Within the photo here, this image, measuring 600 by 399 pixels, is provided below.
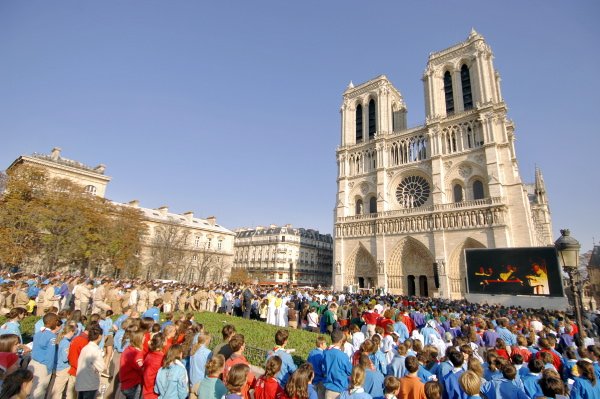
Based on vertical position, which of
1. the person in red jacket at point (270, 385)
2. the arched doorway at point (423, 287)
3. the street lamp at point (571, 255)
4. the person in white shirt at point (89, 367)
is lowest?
the person in white shirt at point (89, 367)

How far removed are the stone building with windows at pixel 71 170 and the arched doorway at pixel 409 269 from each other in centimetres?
3470

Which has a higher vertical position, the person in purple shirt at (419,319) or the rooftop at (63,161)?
the rooftop at (63,161)

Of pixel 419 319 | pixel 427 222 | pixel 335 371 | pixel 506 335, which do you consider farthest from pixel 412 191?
pixel 335 371

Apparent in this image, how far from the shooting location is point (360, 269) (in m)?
35.8

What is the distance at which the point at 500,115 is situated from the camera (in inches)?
1174

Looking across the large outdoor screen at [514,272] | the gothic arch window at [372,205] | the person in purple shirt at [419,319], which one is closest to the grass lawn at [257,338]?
the person in purple shirt at [419,319]

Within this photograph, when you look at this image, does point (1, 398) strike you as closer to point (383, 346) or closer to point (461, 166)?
point (383, 346)

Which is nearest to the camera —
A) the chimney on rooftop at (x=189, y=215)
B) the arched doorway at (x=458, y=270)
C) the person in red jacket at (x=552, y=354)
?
the person in red jacket at (x=552, y=354)

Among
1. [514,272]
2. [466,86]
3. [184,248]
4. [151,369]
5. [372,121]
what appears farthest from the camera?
[372,121]

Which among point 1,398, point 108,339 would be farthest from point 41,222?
point 1,398

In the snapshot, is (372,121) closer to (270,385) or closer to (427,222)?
(427,222)

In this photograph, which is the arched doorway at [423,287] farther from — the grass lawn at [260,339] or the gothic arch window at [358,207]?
the grass lawn at [260,339]

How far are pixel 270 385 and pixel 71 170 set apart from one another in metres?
42.1

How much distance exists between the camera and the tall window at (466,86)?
33.7 m
